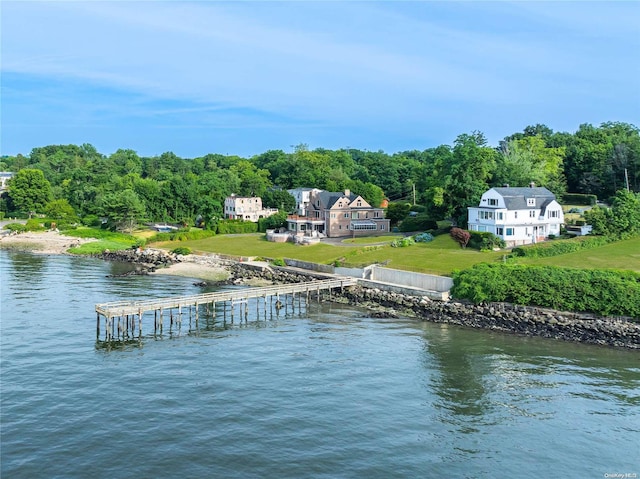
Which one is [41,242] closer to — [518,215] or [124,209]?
[124,209]

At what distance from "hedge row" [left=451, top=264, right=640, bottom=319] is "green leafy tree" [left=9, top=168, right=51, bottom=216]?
10006 cm

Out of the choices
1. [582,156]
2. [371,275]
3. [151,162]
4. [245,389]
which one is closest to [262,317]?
[371,275]

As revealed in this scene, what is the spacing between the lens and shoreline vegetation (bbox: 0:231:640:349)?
153 ft

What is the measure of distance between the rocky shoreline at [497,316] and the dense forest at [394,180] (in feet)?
86.5

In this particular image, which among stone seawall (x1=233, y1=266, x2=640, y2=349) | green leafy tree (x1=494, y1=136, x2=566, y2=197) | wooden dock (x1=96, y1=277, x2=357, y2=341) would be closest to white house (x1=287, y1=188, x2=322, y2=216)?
green leafy tree (x1=494, y1=136, x2=566, y2=197)

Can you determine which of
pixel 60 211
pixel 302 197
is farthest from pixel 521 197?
pixel 60 211

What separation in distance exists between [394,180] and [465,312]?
9085cm

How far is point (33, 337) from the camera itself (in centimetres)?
4447

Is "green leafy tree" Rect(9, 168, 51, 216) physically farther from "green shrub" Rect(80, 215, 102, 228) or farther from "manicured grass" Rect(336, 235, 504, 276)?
"manicured grass" Rect(336, 235, 504, 276)

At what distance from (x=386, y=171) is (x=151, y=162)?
7787 cm

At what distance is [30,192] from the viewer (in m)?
128

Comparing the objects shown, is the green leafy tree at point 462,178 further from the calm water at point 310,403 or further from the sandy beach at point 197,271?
the calm water at point 310,403

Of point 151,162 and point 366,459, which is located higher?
point 151,162

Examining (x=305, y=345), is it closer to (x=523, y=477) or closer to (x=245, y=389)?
(x=245, y=389)
